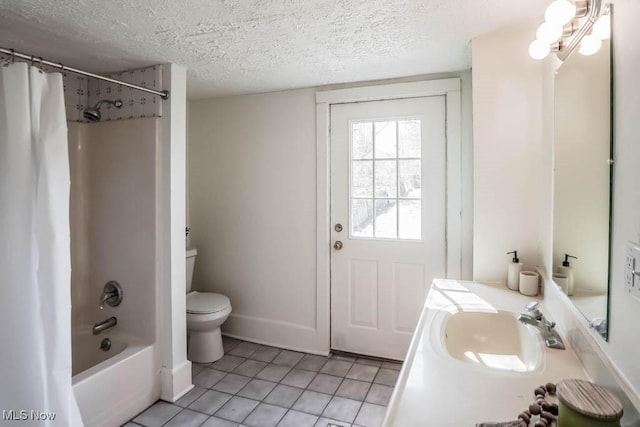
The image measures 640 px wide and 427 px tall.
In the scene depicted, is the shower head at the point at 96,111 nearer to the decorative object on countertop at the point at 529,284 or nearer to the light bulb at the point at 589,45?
the light bulb at the point at 589,45

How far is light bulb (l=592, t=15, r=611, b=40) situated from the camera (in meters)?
0.89

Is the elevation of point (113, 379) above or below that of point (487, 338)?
below

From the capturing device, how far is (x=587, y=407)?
639mm

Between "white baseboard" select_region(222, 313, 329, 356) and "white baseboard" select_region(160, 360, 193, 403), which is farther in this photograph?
"white baseboard" select_region(222, 313, 329, 356)

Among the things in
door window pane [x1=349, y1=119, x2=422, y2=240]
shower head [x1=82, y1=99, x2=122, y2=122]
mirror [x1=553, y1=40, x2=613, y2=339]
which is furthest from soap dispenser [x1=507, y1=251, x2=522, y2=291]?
shower head [x1=82, y1=99, x2=122, y2=122]

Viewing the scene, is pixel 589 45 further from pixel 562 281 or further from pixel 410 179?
pixel 410 179

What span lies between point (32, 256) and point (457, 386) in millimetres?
1588

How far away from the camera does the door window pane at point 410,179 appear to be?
2.47 m

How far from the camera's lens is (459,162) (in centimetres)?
234

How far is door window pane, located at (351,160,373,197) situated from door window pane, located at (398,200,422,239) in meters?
0.26

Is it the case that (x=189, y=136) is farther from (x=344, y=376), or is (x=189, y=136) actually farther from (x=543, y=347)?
(x=543, y=347)

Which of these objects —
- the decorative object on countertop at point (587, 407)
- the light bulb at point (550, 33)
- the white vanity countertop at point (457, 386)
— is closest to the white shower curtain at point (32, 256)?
the white vanity countertop at point (457, 386)

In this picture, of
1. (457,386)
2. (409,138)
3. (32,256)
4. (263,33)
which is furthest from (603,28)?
(32,256)

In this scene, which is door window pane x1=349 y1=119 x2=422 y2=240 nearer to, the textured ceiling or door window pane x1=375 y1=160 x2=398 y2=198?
door window pane x1=375 y1=160 x2=398 y2=198
